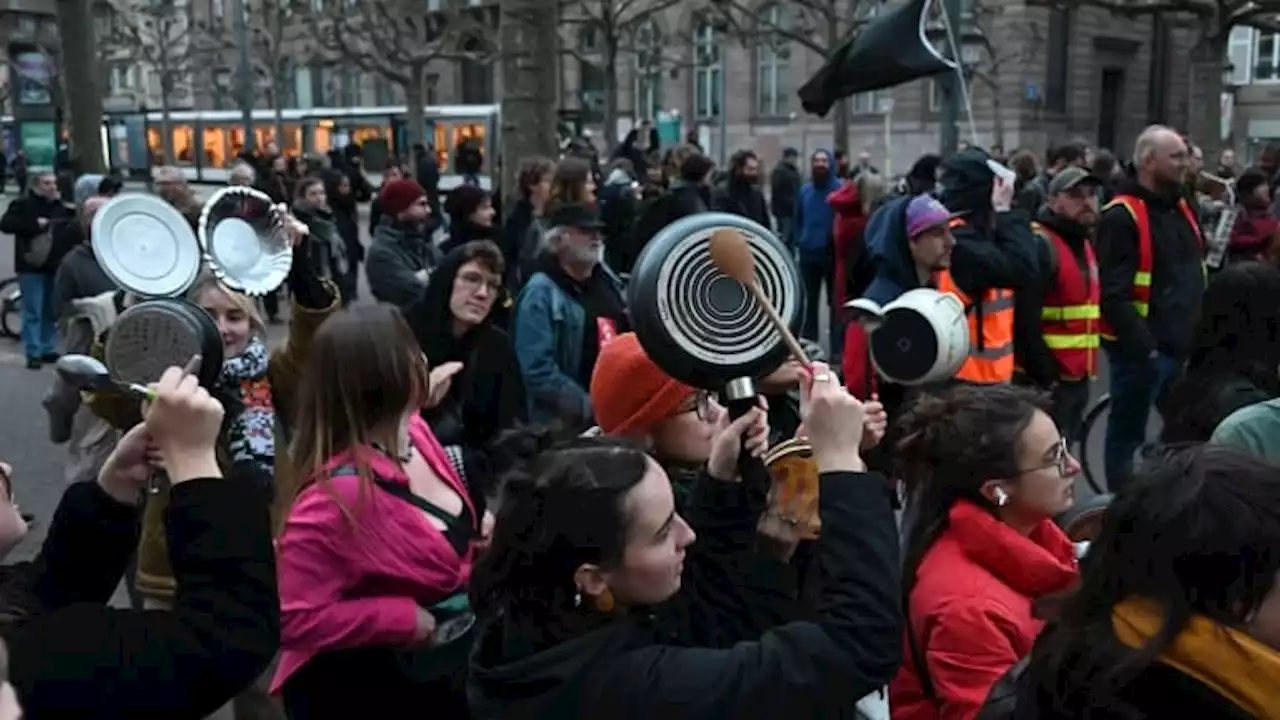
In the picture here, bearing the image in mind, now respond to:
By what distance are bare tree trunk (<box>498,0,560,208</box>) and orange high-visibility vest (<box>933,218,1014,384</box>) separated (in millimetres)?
4341

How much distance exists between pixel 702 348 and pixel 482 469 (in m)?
1.96

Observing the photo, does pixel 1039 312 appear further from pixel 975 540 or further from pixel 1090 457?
pixel 975 540

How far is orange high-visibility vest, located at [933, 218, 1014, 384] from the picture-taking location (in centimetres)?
500

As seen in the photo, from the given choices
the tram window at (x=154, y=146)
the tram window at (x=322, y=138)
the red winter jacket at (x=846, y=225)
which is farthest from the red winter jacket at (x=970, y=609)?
the tram window at (x=154, y=146)

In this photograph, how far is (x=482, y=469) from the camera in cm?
379

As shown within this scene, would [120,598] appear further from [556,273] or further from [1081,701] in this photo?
[1081,701]

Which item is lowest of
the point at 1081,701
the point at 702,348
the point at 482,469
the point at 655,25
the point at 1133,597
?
the point at 482,469

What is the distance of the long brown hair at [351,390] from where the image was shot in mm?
2730

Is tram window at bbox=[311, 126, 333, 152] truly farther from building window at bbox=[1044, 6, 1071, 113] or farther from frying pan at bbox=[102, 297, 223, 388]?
frying pan at bbox=[102, 297, 223, 388]

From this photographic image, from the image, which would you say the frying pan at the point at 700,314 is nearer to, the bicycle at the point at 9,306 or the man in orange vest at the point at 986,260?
the man in orange vest at the point at 986,260

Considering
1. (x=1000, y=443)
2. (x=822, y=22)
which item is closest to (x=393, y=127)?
(x=822, y=22)

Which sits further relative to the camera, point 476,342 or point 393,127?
point 393,127

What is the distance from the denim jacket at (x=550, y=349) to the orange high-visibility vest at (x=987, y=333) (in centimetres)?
149

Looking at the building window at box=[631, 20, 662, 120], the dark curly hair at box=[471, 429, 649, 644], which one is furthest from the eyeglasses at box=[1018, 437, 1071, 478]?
the building window at box=[631, 20, 662, 120]
